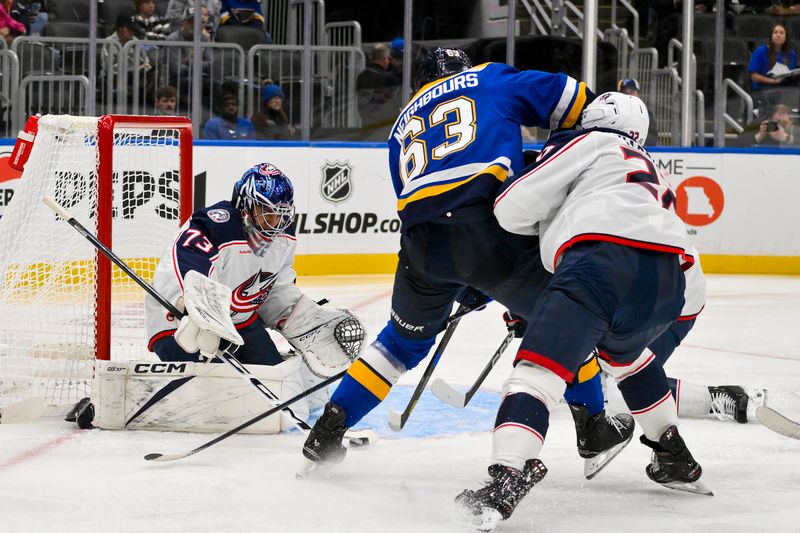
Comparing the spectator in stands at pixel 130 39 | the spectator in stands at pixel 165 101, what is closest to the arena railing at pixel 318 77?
the spectator in stands at pixel 165 101

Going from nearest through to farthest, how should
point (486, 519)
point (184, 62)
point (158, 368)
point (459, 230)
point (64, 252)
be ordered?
point (486, 519), point (459, 230), point (158, 368), point (64, 252), point (184, 62)

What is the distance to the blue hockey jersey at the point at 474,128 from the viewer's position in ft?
8.38

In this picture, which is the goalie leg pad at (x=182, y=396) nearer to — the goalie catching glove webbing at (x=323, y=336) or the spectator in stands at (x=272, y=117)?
the goalie catching glove webbing at (x=323, y=336)

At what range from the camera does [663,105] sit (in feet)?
26.3

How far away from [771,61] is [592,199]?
6405 millimetres

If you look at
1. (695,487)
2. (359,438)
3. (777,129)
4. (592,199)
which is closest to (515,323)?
(359,438)

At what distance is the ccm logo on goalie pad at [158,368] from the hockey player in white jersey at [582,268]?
3.73 feet

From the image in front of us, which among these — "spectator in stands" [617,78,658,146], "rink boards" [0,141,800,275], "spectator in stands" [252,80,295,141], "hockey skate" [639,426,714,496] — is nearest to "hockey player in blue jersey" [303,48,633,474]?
"hockey skate" [639,426,714,496]

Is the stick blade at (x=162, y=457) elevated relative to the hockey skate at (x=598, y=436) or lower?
lower

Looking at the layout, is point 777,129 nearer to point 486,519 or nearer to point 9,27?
point 9,27

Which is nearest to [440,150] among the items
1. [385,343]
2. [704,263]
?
[385,343]

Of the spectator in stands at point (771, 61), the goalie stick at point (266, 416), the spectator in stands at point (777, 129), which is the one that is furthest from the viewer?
the spectator in stands at point (771, 61)

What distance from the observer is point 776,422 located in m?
2.72

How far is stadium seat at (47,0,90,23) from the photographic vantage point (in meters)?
6.77
